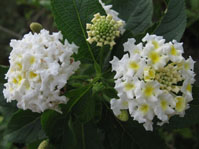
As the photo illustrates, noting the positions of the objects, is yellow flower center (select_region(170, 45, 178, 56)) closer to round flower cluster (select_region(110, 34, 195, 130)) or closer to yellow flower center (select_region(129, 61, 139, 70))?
round flower cluster (select_region(110, 34, 195, 130))

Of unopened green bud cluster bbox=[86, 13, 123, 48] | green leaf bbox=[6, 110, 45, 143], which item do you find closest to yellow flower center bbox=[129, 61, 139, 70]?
unopened green bud cluster bbox=[86, 13, 123, 48]

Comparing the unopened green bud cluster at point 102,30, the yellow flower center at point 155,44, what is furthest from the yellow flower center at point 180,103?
the unopened green bud cluster at point 102,30

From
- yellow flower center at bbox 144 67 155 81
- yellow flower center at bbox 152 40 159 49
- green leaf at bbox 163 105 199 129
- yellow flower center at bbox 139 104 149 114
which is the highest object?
yellow flower center at bbox 152 40 159 49

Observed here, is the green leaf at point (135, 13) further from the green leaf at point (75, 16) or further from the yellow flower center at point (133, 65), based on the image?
the yellow flower center at point (133, 65)

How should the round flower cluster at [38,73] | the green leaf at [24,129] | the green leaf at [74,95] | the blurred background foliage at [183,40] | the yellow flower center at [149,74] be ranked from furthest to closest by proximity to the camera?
the blurred background foliage at [183,40]
the green leaf at [24,129]
the green leaf at [74,95]
the round flower cluster at [38,73]
the yellow flower center at [149,74]

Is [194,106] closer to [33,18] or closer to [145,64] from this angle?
[145,64]

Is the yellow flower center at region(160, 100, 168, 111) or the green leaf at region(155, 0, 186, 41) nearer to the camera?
the yellow flower center at region(160, 100, 168, 111)

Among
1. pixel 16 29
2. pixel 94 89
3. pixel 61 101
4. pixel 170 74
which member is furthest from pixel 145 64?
pixel 16 29
